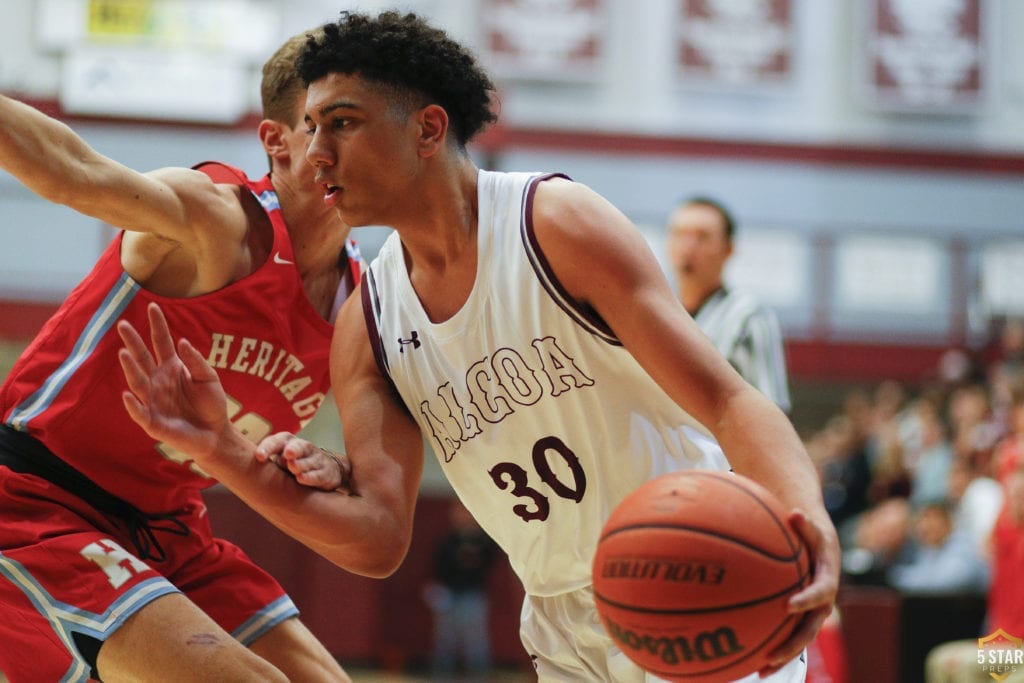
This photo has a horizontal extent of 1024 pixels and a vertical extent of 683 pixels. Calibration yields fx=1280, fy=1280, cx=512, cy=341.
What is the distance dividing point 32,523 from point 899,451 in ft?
30.1

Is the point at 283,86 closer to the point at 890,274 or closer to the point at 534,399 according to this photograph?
the point at 534,399

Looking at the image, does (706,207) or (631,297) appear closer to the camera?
(631,297)

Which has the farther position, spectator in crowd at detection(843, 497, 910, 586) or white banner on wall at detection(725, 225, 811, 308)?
white banner on wall at detection(725, 225, 811, 308)

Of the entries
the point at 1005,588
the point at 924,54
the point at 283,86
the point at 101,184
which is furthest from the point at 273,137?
the point at 924,54

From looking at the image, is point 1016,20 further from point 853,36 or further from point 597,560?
point 597,560

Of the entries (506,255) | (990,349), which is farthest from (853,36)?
(506,255)

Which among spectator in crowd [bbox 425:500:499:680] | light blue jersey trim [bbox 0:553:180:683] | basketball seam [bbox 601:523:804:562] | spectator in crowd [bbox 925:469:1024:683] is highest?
basketball seam [bbox 601:523:804:562]

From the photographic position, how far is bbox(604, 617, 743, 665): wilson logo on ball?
8.32 ft

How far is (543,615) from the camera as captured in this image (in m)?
3.41

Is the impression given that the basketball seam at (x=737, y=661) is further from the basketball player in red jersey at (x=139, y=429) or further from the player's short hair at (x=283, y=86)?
the player's short hair at (x=283, y=86)

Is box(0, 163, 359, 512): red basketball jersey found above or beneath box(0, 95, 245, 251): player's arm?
beneath

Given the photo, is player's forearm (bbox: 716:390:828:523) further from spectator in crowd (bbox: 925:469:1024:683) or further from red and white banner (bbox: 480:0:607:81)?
red and white banner (bbox: 480:0:607:81)

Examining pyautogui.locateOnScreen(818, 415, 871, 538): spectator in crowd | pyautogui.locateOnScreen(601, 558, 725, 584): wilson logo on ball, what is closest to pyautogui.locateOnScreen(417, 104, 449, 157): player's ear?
pyautogui.locateOnScreen(601, 558, 725, 584): wilson logo on ball

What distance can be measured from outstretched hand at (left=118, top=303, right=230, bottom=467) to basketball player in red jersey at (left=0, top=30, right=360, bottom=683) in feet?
0.53
